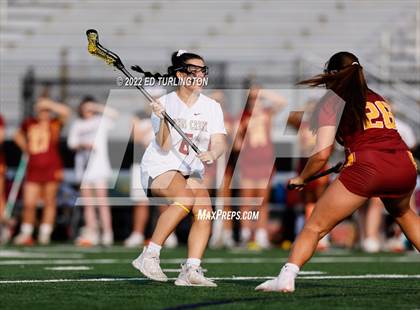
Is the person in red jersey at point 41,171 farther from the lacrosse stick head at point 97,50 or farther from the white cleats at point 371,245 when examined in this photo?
the lacrosse stick head at point 97,50

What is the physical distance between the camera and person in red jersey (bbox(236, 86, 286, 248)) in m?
15.0

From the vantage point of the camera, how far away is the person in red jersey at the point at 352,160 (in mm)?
6801

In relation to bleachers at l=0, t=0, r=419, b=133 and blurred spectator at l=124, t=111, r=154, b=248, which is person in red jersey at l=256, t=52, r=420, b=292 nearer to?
blurred spectator at l=124, t=111, r=154, b=248

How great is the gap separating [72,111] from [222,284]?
1241 cm

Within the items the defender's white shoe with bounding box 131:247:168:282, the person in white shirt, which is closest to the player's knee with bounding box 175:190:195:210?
the defender's white shoe with bounding box 131:247:168:282

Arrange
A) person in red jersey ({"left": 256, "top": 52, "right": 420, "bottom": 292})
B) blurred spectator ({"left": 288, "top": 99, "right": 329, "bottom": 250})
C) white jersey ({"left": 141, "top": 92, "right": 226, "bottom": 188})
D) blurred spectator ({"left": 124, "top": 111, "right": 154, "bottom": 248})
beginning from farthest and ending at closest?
blurred spectator ({"left": 124, "top": 111, "right": 154, "bottom": 248}) → blurred spectator ({"left": 288, "top": 99, "right": 329, "bottom": 250}) → white jersey ({"left": 141, "top": 92, "right": 226, "bottom": 188}) → person in red jersey ({"left": 256, "top": 52, "right": 420, "bottom": 292})

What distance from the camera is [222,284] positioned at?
7848 mm

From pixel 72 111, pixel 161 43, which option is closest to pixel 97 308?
pixel 72 111

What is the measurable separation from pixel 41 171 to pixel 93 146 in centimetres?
77

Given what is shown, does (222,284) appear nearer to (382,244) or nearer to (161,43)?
(382,244)

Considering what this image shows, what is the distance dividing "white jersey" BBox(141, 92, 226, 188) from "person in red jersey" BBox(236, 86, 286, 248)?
6.99 m

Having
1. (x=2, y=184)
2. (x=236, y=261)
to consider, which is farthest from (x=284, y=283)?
(x=2, y=184)

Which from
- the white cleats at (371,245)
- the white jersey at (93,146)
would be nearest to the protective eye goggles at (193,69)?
the white cleats at (371,245)

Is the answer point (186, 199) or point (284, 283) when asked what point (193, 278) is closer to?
point (186, 199)
